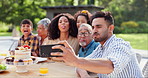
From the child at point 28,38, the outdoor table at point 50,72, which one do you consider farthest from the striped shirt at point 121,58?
the child at point 28,38

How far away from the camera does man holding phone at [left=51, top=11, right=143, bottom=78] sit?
158cm

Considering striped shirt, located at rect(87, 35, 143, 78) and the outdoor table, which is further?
the outdoor table

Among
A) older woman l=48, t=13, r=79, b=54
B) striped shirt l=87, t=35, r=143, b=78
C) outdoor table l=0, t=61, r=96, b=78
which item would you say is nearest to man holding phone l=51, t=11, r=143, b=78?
striped shirt l=87, t=35, r=143, b=78

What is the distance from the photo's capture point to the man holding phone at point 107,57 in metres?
1.58

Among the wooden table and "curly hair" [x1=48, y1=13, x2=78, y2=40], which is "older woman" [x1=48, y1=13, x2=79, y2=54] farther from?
the wooden table

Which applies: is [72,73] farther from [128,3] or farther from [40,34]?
[128,3]

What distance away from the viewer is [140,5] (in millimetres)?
38969

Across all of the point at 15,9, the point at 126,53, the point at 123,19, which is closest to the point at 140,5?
the point at 123,19

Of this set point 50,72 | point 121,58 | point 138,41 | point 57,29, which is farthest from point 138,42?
point 121,58

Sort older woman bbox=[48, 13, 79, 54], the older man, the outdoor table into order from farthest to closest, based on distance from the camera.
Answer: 1. older woman bbox=[48, 13, 79, 54]
2. the older man
3. the outdoor table

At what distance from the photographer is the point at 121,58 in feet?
5.82

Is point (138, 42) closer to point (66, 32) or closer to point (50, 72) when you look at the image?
point (66, 32)

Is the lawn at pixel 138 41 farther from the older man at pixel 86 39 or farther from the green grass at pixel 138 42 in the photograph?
the older man at pixel 86 39

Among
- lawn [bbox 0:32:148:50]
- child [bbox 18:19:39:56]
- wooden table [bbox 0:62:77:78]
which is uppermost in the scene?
child [bbox 18:19:39:56]
